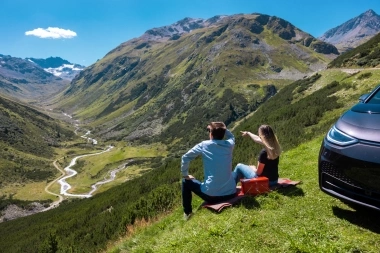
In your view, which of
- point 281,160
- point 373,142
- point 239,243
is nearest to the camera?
point 373,142

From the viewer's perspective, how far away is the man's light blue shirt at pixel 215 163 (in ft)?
33.6

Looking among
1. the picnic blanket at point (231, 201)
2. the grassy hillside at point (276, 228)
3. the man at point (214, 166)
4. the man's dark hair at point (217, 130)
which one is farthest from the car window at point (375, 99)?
the man's dark hair at point (217, 130)

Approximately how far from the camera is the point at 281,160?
18062 millimetres

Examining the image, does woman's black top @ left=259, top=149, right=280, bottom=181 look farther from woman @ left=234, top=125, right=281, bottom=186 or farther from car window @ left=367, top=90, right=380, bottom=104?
car window @ left=367, top=90, right=380, bottom=104

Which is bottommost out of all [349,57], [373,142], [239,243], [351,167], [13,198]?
[13,198]

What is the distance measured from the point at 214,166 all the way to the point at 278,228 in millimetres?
2835

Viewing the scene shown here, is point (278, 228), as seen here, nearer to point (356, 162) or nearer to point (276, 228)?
point (276, 228)

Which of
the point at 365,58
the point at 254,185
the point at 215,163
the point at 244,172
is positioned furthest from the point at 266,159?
the point at 365,58

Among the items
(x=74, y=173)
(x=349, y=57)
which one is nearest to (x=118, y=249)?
(x=349, y=57)

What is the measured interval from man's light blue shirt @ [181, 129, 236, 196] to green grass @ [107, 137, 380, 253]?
738 mm

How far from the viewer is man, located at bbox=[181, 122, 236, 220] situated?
10.2 meters

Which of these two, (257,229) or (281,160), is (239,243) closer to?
(257,229)

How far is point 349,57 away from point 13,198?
498 feet

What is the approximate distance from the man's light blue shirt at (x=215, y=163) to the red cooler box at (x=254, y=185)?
0.40 m
